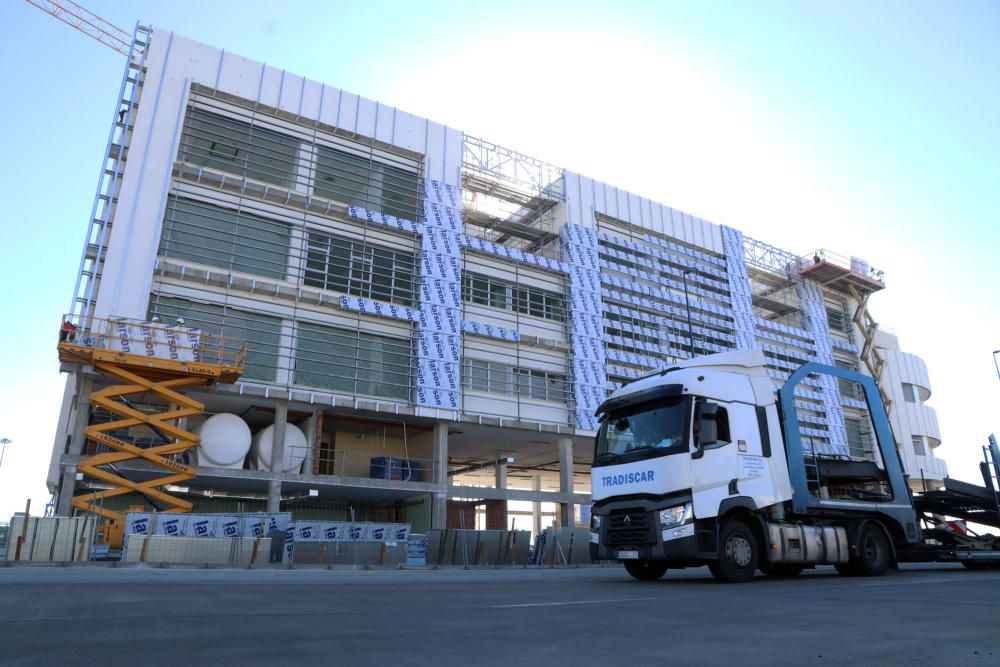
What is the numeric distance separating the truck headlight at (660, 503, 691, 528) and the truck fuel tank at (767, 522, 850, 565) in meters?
2.08

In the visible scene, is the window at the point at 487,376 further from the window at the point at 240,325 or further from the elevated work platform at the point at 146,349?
the elevated work platform at the point at 146,349

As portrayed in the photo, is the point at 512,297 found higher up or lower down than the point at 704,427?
higher up

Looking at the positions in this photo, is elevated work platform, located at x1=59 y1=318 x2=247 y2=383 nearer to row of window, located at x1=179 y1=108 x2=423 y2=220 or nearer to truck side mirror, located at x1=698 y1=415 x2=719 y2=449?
row of window, located at x1=179 y1=108 x2=423 y2=220

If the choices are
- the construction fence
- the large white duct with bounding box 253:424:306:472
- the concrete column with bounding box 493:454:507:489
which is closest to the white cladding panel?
the concrete column with bounding box 493:454:507:489

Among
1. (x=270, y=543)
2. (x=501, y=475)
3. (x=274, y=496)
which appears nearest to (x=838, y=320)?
(x=501, y=475)

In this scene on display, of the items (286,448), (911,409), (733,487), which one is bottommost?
(733,487)

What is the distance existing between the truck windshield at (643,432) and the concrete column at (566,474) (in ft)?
77.4

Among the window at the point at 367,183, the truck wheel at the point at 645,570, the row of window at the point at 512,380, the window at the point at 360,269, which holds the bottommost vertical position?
the truck wheel at the point at 645,570

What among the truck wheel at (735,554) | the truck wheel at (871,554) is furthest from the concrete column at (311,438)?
the truck wheel at (871,554)

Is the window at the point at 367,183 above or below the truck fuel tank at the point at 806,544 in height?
above

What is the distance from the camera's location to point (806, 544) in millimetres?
13367

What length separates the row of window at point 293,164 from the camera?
31916mm

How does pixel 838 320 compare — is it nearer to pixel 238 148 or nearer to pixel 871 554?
pixel 238 148

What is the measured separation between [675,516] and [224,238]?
82.3 ft
